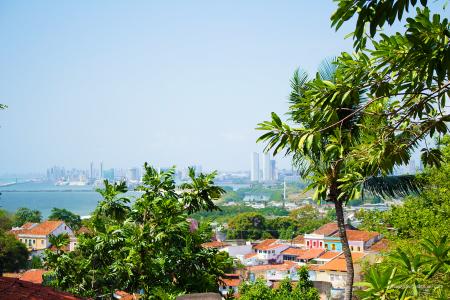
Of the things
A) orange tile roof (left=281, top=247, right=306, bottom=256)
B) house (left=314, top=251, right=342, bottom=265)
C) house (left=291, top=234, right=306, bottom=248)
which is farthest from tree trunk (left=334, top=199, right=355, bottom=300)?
house (left=291, top=234, right=306, bottom=248)

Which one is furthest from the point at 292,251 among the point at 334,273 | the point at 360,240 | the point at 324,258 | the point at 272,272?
the point at 334,273

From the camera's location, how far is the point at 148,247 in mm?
6086

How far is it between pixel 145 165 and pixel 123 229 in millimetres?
1150

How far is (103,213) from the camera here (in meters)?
7.03

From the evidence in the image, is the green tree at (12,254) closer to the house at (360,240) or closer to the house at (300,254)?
the house at (300,254)

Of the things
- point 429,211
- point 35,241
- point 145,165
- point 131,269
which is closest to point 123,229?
point 131,269

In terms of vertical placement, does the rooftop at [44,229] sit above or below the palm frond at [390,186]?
→ below

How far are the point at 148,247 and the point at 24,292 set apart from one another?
245cm

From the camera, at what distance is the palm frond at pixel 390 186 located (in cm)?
741

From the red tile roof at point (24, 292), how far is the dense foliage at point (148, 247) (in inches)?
69.7

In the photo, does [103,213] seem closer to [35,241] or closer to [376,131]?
[376,131]

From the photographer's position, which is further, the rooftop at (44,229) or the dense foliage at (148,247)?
the rooftop at (44,229)

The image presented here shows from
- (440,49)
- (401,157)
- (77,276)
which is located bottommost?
(77,276)

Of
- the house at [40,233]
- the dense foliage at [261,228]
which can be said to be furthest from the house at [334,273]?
the dense foliage at [261,228]
